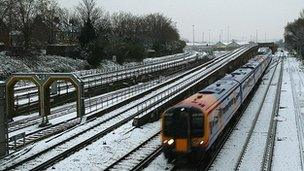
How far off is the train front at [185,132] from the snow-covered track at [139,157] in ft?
5.83

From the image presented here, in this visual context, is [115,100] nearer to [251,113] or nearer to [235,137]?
[251,113]

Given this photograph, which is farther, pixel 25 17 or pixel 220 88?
pixel 25 17

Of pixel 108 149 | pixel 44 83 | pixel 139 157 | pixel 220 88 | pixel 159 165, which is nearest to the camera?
pixel 159 165

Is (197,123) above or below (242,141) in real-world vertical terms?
above

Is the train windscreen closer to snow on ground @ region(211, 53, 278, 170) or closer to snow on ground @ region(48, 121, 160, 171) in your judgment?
snow on ground @ region(211, 53, 278, 170)

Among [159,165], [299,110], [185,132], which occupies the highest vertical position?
[185,132]

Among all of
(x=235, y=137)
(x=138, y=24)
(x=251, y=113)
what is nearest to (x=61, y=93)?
(x=251, y=113)

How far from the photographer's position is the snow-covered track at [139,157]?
1984cm

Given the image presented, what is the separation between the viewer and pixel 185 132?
18.8 meters

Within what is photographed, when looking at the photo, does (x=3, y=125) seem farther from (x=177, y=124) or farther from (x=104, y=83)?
(x=104, y=83)

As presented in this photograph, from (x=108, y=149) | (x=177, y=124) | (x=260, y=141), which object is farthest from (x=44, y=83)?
(x=177, y=124)

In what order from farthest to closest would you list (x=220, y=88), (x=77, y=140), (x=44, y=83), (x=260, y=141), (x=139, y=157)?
(x=44, y=83)
(x=220, y=88)
(x=77, y=140)
(x=260, y=141)
(x=139, y=157)

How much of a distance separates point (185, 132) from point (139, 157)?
3.51 metres

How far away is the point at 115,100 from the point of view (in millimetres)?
40531
